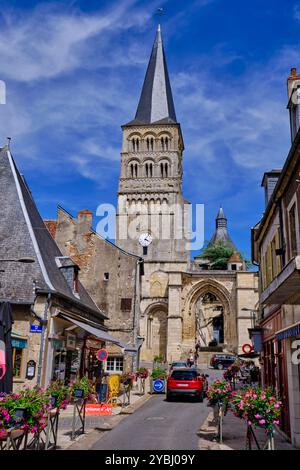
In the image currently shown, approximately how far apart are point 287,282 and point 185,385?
10590 millimetres

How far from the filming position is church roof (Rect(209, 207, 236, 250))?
241 ft

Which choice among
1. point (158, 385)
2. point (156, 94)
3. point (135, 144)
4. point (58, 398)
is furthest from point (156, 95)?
point (58, 398)

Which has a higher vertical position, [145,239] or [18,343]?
[145,239]

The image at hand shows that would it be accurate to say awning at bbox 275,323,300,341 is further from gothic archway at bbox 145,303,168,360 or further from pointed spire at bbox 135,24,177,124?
pointed spire at bbox 135,24,177,124

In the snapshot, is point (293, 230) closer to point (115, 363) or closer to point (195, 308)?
point (115, 363)

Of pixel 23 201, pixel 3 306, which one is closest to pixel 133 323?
pixel 23 201

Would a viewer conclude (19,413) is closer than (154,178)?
Yes

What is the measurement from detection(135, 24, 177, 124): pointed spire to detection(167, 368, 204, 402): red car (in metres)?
42.4

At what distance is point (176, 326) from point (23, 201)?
29848 millimetres

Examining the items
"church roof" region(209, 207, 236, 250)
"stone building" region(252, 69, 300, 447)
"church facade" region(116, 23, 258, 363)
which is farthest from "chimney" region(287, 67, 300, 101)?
"church roof" region(209, 207, 236, 250)

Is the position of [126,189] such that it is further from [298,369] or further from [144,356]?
[298,369]

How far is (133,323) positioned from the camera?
23578 millimetres

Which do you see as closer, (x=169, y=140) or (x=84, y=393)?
(x=84, y=393)

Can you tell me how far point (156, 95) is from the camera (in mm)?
55312
